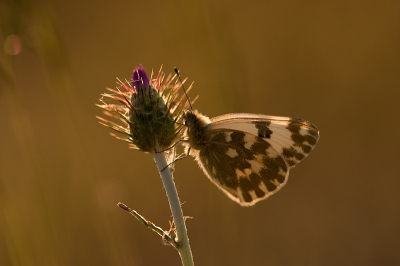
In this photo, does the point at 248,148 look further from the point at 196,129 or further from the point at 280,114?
the point at 280,114

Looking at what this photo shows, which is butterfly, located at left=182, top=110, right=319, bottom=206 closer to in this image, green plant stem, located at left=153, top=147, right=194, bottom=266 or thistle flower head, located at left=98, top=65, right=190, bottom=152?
thistle flower head, located at left=98, top=65, right=190, bottom=152

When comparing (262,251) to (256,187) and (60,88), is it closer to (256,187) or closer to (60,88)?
(256,187)

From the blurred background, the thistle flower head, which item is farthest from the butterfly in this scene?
the blurred background

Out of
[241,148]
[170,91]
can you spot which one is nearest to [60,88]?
[170,91]

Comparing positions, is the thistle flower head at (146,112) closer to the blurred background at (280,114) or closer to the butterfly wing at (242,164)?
the butterfly wing at (242,164)

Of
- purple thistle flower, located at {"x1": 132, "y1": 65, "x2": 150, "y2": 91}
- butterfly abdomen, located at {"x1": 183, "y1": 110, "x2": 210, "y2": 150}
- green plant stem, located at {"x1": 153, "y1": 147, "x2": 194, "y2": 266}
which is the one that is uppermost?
purple thistle flower, located at {"x1": 132, "y1": 65, "x2": 150, "y2": 91}
